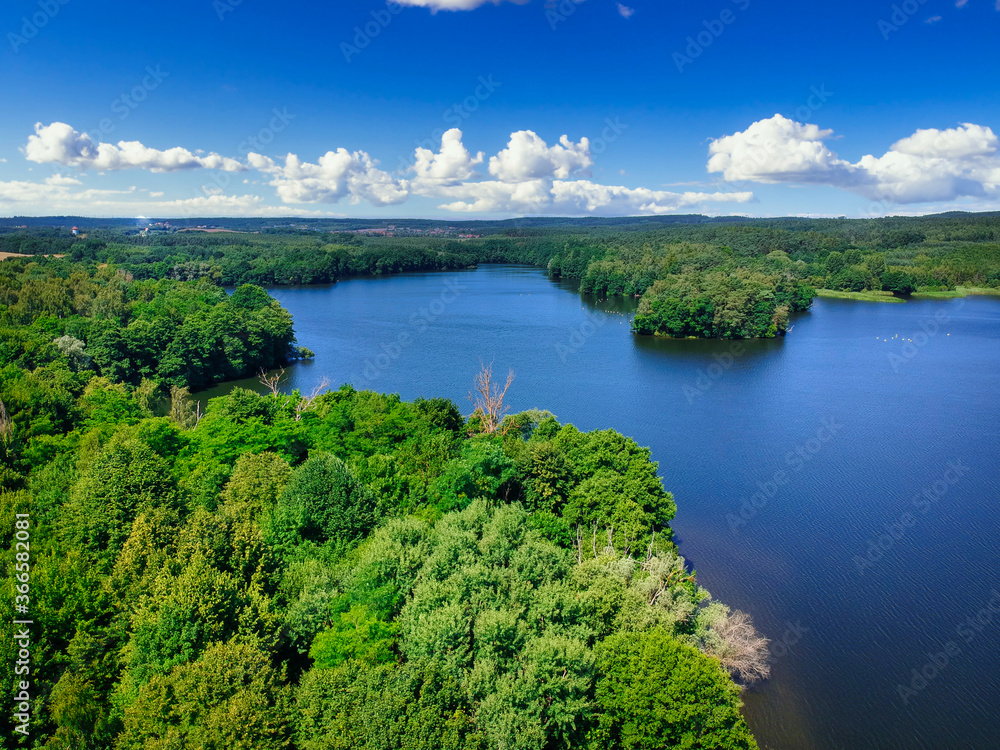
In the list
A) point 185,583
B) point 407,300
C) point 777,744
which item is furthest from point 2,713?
point 407,300

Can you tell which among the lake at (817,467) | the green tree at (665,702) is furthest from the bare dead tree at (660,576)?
the lake at (817,467)

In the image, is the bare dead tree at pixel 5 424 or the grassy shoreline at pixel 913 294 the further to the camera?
the grassy shoreline at pixel 913 294

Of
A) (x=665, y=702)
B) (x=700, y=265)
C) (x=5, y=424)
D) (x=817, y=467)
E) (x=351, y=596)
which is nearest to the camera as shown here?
(x=665, y=702)

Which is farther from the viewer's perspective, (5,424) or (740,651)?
(5,424)

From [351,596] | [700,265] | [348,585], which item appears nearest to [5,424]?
[348,585]

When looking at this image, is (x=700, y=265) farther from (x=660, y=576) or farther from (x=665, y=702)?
(x=665, y=702)

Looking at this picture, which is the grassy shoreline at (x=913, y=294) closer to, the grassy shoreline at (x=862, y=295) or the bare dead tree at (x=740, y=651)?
the grassy shoreline at (x=862, y=295)
